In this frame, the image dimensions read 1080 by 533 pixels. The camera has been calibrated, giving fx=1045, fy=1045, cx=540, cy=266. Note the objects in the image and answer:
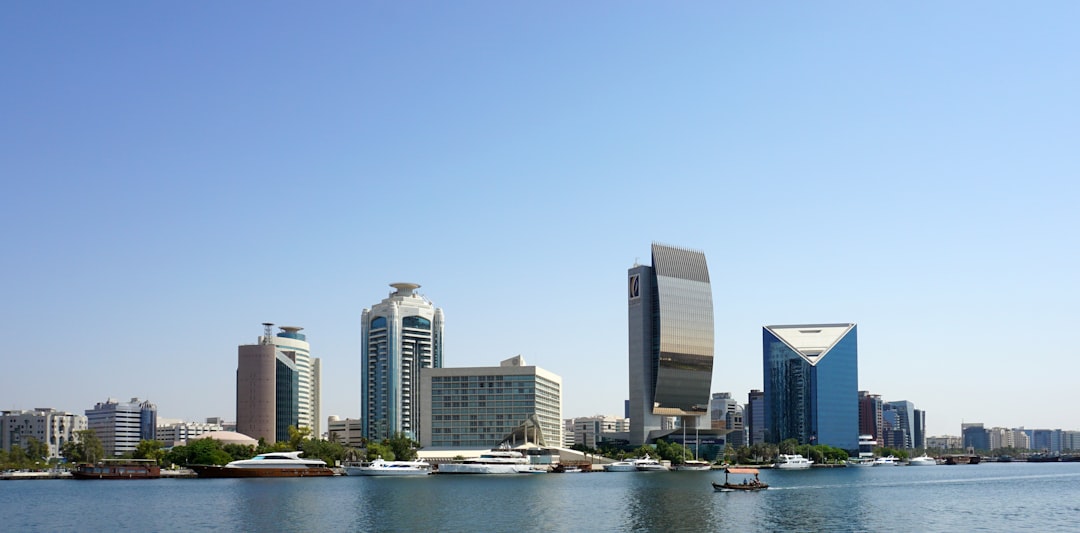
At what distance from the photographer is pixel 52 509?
110 m

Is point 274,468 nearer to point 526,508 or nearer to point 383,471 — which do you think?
point 383,471

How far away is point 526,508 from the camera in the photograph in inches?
4218

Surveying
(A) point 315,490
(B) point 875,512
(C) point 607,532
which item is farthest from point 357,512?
(B) point 875,512

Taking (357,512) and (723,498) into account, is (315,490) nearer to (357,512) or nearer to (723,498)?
(357,512)

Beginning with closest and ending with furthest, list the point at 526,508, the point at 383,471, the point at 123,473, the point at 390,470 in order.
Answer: the point at 526,508, the point at 123,473, the point at 383,471, the point at 390,470

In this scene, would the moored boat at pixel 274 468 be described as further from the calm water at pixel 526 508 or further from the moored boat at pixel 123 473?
the calm water at pixel 526 508

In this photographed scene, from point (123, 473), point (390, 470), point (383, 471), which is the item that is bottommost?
point (123, 473)

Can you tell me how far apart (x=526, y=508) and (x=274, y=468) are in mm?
99265

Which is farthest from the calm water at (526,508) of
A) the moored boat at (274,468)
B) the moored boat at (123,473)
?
the moored boat at (123,473)

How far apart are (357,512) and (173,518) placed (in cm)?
1685

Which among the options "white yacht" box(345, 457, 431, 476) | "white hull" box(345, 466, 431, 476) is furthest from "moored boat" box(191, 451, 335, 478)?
"white yacht" box(345, 457, 431, 476)

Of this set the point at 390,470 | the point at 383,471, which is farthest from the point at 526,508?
the point at 383,471

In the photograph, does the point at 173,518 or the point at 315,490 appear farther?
the point at 315,490

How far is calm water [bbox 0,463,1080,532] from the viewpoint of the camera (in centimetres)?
8900
